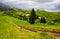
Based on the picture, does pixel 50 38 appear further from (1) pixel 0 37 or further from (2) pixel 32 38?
(1) pixel 0 37

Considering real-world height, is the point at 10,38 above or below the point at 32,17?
above

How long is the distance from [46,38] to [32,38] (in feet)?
8.35

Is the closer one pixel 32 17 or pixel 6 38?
pixel 6 38

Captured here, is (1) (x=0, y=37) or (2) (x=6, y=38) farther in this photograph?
(1) (x=0, y=37)

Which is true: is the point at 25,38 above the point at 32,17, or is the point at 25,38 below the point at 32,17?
above

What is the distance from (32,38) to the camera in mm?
17484

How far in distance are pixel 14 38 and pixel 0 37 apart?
6.63ft

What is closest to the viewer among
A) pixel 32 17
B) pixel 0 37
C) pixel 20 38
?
pixel 20 38

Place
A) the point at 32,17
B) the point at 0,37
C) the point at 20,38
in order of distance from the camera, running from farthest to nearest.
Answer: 1. the point at 32,17
2. the point at 0,37
3. the point at 20,38

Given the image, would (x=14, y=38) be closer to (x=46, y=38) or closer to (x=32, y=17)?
(x=46, y=38)

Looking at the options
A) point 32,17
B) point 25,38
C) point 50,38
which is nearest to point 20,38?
point 25,38

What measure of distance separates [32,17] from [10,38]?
93.6m

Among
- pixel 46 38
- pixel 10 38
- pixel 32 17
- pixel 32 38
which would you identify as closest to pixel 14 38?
pixel 10 38

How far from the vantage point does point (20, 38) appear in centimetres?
1695
